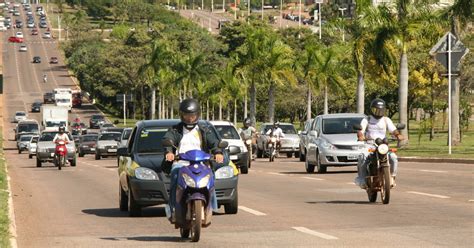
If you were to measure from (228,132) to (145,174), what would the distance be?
68.7ft

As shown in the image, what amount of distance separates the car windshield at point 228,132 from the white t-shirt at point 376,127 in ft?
59.8

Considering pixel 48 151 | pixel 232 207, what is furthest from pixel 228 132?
pixel 232 207

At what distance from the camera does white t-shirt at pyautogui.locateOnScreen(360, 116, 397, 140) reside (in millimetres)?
21844

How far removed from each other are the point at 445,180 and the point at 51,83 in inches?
6093

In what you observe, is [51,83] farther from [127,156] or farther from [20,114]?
[127,156]

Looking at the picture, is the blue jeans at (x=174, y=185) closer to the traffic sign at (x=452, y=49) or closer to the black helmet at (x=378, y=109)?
the black helmet at (x=378, y=109)

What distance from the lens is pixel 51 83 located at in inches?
7106

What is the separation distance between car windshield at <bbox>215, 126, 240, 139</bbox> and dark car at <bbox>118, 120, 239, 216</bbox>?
1896 cm

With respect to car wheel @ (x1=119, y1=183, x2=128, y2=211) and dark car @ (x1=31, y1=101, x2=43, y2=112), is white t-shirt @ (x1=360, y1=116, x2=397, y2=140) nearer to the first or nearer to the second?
car wheel @ (x1=119, y1=183, x2=128, y2=211)

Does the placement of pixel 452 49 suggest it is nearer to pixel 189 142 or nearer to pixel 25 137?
pixel 189 142

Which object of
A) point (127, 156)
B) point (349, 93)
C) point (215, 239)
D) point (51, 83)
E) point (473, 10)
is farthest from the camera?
point (51, 83)

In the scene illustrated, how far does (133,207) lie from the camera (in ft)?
65.5

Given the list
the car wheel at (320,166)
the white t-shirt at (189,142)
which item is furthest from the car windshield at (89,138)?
the white t-shirt at (189,142)

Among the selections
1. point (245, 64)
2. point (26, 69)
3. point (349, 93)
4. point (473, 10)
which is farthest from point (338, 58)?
point (26, 69)
